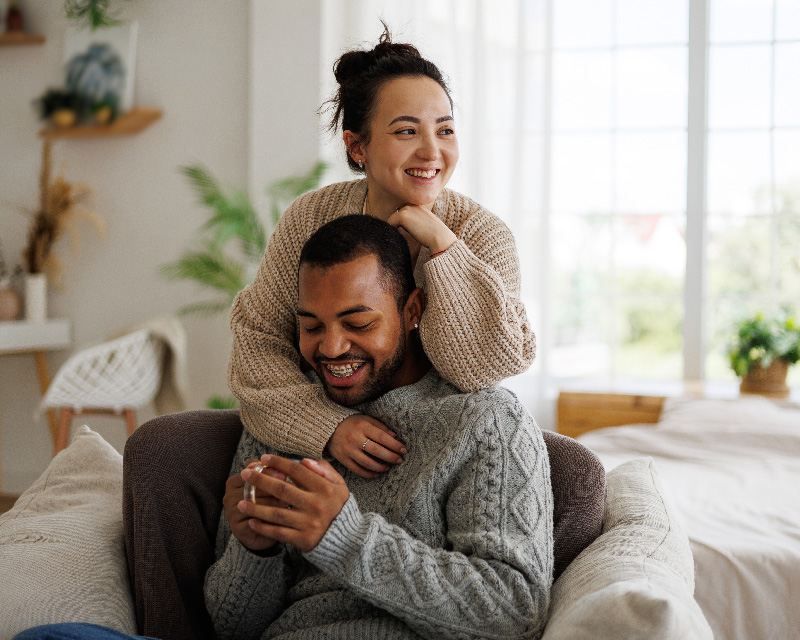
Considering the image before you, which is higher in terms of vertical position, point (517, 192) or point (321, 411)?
point (517, 192)

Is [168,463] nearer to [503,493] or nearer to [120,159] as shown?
[503,493]

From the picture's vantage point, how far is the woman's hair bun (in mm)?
1585

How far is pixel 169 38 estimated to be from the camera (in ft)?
13.9

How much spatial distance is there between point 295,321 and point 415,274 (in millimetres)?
258

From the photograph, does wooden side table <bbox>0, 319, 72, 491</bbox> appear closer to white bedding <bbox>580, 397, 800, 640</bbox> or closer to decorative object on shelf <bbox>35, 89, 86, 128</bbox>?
decorative object on shelf <bbox>35, 89, 86, 128</bbox>

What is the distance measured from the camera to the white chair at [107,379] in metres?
3.62

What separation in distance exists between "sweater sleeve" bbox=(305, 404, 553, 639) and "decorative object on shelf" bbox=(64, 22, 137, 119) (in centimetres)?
372

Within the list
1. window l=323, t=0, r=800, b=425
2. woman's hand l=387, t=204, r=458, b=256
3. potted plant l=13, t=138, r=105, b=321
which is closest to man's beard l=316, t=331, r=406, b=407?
woman's hand l=387, t=204, r=458, b=256

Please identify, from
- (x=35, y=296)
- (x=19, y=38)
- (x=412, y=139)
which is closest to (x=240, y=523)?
(x=412, y=139)

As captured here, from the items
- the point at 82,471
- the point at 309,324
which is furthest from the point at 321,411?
the point at 82,471

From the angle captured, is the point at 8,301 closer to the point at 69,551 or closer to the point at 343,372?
the point at 69,551

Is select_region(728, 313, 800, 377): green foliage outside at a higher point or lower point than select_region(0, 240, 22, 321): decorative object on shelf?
lower

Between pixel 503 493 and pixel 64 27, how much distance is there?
426 cm

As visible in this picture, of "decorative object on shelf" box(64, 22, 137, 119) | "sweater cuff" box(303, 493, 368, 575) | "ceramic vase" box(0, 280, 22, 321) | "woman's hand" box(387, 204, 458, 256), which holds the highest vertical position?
"decorative object on shelf" box(64, 22, 137, 119)
